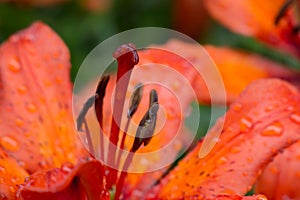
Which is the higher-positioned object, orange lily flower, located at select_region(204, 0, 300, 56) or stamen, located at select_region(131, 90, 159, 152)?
stamen, located at select_region(131, 90, 159, 152)

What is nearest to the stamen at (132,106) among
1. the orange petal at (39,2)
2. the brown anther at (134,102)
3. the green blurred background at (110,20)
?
the brown anther at (134,102)

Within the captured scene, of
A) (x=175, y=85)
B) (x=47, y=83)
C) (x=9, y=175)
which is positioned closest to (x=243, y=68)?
(x=175, y=85)

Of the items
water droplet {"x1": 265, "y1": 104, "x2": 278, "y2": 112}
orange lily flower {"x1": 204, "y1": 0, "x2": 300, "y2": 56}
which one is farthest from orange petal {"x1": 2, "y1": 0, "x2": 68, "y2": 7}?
water droplet {"x1": 265, "y1": 104, "x2": 278, "y2": 112}

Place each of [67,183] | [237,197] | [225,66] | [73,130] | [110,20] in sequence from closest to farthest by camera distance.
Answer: [67,183]
[237,197]
[73,130]
[225,66]
[110,20]

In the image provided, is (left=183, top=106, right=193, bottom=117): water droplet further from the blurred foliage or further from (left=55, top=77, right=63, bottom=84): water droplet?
the blurred foliage

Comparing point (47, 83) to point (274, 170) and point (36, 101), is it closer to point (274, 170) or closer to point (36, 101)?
point (36, 101)

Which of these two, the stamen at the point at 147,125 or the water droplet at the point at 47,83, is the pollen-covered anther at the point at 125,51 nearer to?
the stamen at the point at 147,125
